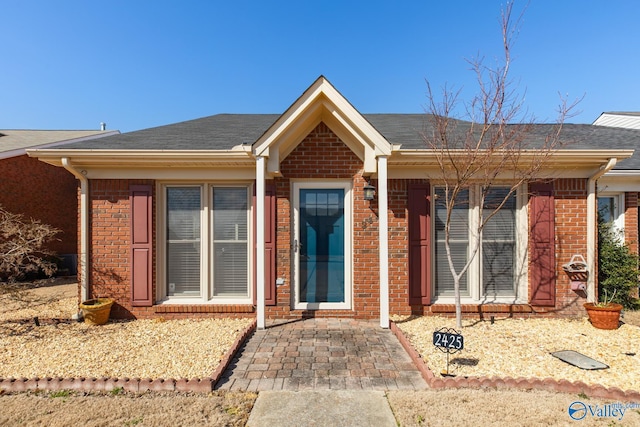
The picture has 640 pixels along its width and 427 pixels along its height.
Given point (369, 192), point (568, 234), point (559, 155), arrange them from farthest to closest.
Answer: point (568, 234)
point (369, 192)
point (559, 155)

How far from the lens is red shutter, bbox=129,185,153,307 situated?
5453 mm

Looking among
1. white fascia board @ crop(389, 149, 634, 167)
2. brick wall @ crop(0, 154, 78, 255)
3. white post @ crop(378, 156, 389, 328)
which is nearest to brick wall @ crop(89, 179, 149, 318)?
white post @ crop(378, 156, 389, 328)

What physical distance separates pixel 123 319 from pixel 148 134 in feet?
11.7

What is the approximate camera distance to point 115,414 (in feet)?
9.25

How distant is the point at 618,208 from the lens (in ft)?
22.3

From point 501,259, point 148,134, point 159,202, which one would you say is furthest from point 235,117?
point 501,259

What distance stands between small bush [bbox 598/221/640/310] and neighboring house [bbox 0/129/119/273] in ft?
48.1

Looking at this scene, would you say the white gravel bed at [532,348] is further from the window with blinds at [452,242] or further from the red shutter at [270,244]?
the red shutter at [270,244]

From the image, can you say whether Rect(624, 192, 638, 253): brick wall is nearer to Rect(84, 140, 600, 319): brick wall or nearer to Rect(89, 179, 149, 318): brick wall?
Rect(84, 140, 600, 319): brick wall

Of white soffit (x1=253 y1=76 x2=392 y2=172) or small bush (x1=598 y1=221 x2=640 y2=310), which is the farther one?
small bush (x1=598 y1=221 x2=640 y2=310)

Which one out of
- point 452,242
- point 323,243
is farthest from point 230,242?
point 452,242

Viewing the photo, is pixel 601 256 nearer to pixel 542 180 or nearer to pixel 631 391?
pixel 542 180

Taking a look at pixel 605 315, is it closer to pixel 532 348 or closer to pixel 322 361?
pixel 532 348

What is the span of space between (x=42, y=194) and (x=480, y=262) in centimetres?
1380
